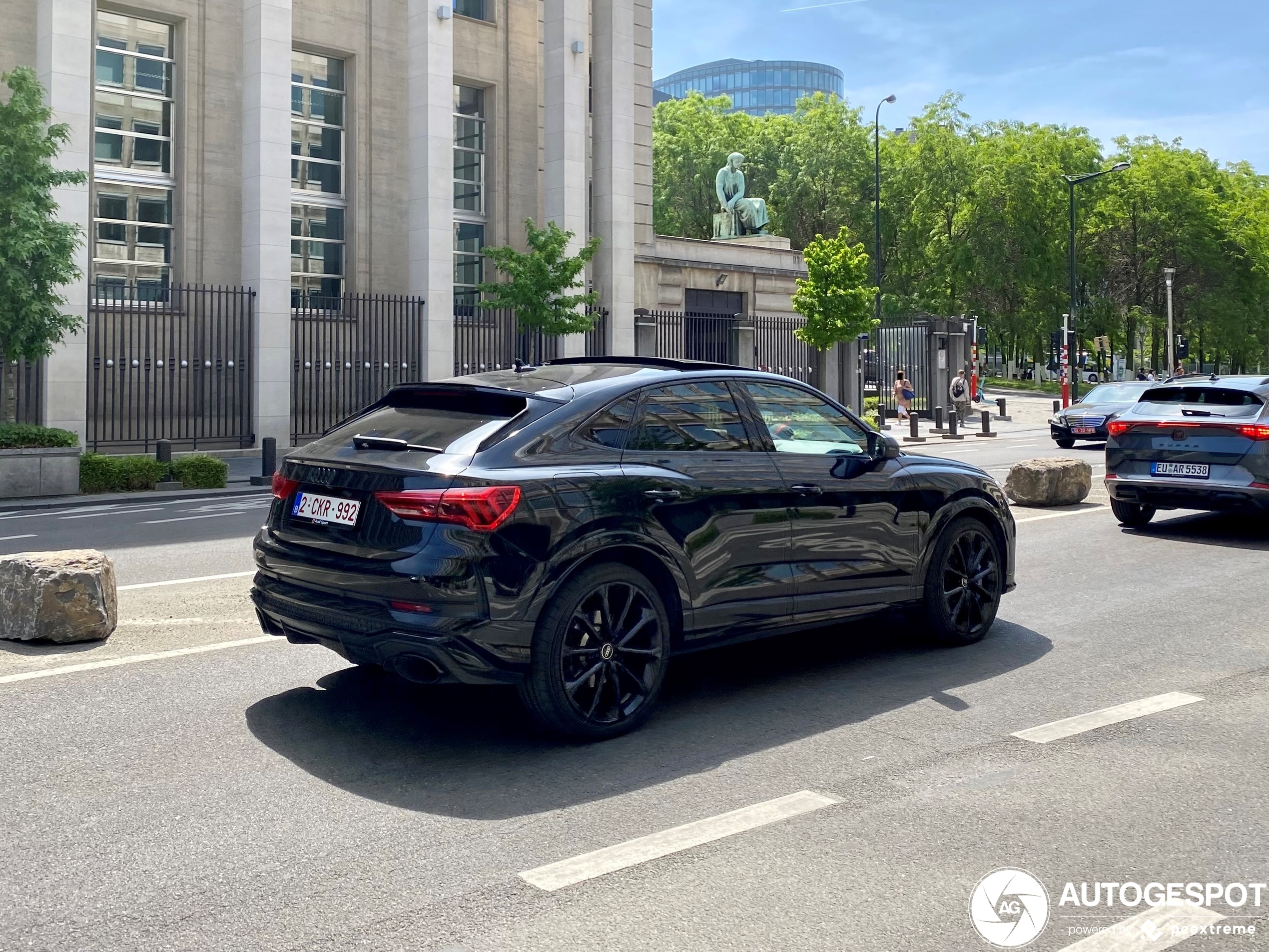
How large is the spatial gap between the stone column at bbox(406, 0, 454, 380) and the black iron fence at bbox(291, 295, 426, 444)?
457 millimetres

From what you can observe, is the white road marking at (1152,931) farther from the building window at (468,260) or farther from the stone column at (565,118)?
the building window at (468,260)

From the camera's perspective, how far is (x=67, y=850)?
4344mm

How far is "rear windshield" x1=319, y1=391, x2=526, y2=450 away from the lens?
577 cm

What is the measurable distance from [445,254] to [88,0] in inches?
377

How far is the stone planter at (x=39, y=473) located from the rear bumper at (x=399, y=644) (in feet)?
48.3

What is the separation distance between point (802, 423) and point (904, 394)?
33601 millimetres

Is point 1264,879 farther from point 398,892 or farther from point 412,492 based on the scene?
point 412,492

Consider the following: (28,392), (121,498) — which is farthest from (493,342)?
(121,498)

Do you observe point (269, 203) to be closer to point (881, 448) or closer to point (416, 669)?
point (881, 448)

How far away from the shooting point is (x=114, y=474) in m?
19.6

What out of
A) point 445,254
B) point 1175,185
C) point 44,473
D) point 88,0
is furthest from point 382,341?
point 1175,185

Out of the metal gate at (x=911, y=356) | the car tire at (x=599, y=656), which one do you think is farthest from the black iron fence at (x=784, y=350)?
the car tire at (x=599, y=656)

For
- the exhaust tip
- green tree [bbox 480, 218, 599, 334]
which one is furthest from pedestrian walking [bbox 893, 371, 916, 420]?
the exhaust tip

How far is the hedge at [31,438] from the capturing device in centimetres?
1873
